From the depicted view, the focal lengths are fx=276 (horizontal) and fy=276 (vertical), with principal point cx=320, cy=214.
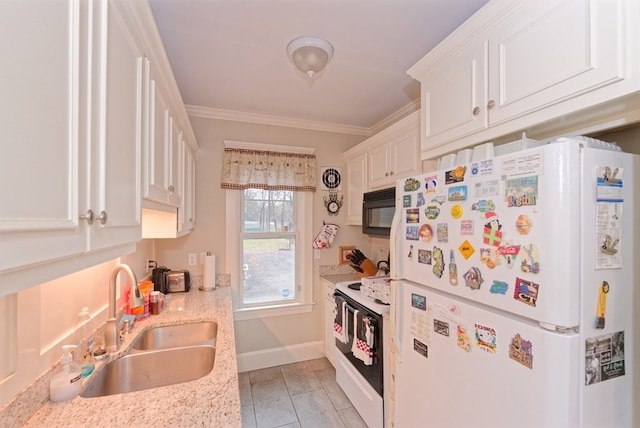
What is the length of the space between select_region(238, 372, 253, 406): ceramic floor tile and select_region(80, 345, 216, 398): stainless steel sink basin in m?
1.06

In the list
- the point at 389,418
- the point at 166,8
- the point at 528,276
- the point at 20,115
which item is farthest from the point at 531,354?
the point at 166,8

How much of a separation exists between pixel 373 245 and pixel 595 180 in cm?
237

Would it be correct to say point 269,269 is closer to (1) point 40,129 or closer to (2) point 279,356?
(2) point 279,356

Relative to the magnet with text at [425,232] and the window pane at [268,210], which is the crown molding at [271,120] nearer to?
the window pane at [268,210]

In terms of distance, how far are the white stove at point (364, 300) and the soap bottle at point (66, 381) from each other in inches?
59.0

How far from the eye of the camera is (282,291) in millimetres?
2932

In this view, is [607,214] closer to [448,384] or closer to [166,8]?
[448,384]

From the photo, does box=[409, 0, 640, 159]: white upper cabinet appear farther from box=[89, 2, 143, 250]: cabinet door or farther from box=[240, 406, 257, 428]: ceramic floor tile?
box=[240, 406, 257, 428]: ceramic floor tile

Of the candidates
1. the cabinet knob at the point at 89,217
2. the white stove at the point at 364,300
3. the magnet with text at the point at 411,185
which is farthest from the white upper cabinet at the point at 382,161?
the cabinet knob at the point at 89,217

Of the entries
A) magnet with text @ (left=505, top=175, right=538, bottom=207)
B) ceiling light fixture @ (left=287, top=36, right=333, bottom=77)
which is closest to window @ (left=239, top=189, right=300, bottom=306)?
ceiling light fixture @ (left=287, top=36, right=333, bottom=77)

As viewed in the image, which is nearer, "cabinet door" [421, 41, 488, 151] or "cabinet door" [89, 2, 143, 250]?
"cabinet door" [89, 2, 143, 250]

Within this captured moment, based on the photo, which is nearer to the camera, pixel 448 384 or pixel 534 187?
pixel 534 187

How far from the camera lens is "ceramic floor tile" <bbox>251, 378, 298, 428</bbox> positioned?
80.4 inches

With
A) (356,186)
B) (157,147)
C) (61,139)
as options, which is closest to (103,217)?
(61,139)
